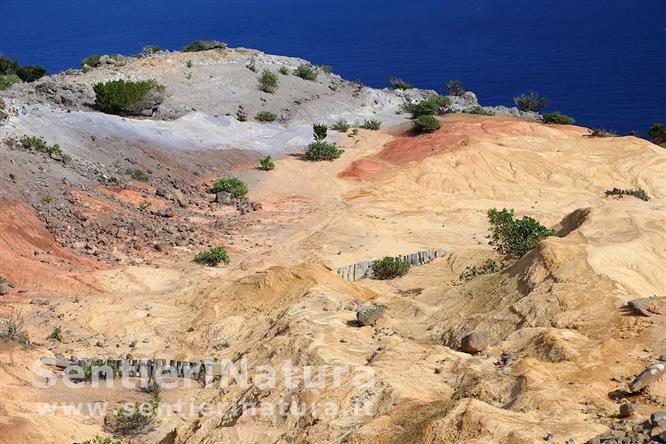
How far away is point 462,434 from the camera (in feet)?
25.9

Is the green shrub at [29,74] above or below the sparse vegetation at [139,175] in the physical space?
above

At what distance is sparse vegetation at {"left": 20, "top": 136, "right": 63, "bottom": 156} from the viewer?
23252mm

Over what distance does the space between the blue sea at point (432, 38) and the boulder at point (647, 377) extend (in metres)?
47.0

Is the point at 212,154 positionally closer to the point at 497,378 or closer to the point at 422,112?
the point at 422,112

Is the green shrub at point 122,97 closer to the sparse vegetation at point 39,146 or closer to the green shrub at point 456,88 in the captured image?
the sparse vegetation at point 39,146

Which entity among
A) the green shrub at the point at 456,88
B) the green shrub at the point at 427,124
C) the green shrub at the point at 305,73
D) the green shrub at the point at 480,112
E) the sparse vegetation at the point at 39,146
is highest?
the green shrub at the point at 456,88

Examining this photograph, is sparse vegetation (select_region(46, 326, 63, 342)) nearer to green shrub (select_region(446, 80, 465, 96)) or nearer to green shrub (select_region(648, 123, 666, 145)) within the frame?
green shrub (select_region(648, 123, 666, 145))

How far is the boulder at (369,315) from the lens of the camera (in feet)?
44.0

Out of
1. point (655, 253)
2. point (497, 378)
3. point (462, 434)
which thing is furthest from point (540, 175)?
point (462, 434)

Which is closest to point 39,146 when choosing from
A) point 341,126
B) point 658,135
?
point 341,126

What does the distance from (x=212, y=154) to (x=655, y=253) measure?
18646 millimetres

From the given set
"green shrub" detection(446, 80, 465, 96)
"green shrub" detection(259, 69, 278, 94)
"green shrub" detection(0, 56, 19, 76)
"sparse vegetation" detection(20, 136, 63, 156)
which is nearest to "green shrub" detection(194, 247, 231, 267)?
"sparse vegetation" detection(20, 136, 63, 156)

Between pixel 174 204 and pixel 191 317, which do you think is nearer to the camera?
pixel 191 317

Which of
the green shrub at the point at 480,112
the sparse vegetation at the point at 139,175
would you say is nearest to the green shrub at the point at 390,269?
the sparse vegetation at the point at 139,175
